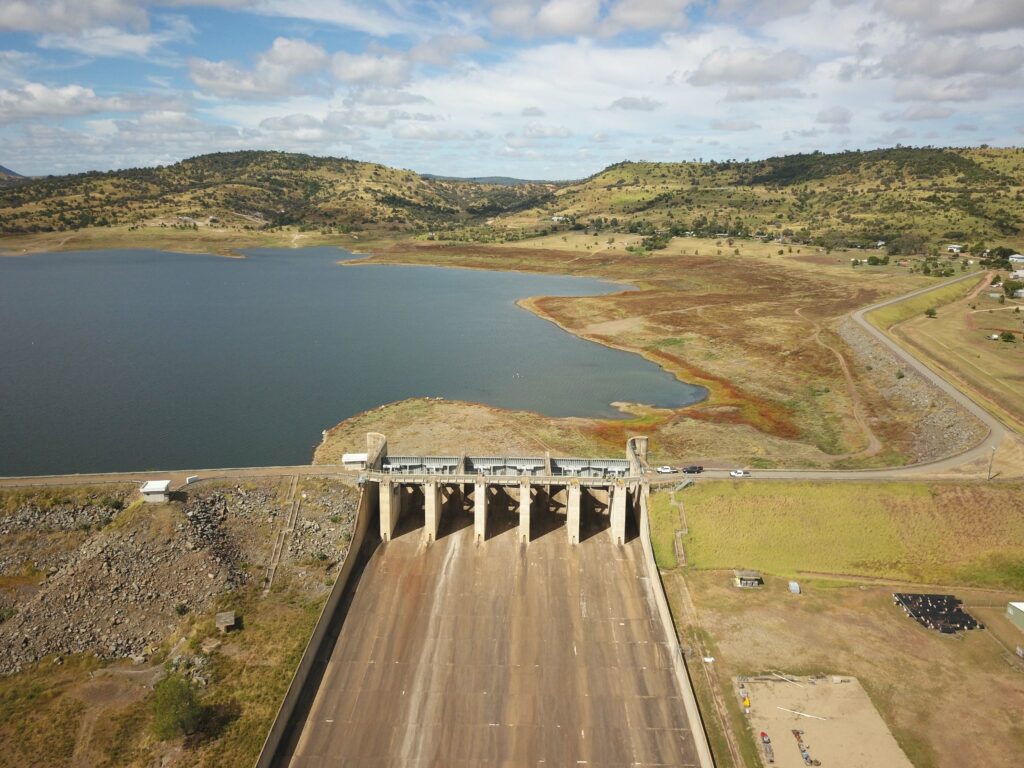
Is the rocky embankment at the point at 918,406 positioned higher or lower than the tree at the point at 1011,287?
lower

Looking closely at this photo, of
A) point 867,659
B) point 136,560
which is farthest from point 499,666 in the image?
point 136,560

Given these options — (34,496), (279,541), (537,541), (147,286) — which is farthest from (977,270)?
(147,286)

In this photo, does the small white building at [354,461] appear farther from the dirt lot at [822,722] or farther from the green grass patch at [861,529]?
the dirt lot at [822,722]

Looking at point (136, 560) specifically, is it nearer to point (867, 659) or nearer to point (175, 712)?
point (175, 712)

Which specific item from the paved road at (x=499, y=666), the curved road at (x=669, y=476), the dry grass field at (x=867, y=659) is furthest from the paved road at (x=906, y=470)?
the paved road at (x=499, y=666)

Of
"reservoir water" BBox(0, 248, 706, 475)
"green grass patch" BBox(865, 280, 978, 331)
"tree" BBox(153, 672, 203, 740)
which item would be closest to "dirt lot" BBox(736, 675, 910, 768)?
"tree" BBox(153, 672, 203, 740)

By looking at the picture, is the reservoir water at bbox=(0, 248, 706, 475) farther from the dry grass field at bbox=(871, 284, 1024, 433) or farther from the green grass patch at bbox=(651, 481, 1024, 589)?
the dry grass field at bbox=(871, 284, 1024, 433)

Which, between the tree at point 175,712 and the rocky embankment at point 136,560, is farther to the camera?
the rocky embankment at point 136,560

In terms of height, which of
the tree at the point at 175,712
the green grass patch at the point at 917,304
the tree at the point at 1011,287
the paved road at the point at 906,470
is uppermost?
the tree at the point at 1011,287
